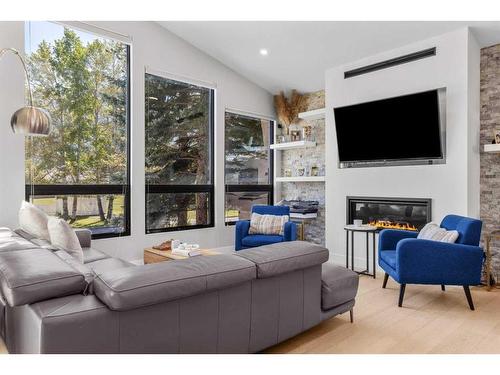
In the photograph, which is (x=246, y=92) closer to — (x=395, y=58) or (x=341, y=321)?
(x=395, y=58)

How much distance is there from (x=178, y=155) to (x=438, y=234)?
139 inches

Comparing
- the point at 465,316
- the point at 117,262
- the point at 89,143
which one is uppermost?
the point at 89,143

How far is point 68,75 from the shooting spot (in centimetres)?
432

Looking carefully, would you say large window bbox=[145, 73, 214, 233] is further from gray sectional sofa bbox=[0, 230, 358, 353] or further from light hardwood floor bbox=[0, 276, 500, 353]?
light hardwood floor bbox=[0, 276, 500, 353]

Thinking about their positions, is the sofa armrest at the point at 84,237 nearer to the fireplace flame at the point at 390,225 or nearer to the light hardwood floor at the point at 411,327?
the light hardwood floor at the point at 411,327

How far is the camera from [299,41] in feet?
15.1

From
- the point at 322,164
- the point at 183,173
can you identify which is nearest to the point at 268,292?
the point at 183,173

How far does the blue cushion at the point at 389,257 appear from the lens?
11.4 feet

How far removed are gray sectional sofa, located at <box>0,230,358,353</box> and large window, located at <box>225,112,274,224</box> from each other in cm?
358

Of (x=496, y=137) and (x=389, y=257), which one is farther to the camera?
(x=496, y=137)

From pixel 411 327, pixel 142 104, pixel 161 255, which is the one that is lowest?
pixel 411 327

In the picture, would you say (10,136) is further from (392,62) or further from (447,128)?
(447,128)

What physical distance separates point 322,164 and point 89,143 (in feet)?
11.4

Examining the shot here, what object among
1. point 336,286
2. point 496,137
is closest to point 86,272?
point 336,286
